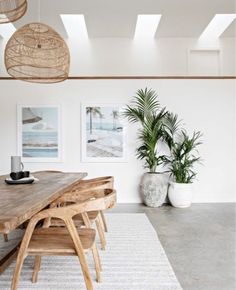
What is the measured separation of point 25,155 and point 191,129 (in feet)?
10.2

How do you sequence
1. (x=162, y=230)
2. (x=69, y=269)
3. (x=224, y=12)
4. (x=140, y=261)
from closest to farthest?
(x=69, y=269), (x=140, y=261), (x=162, y=230), (x=224, y=12)

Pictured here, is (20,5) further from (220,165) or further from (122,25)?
(220,165)

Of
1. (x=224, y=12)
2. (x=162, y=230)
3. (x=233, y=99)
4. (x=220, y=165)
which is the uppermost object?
(x=224, y=12)

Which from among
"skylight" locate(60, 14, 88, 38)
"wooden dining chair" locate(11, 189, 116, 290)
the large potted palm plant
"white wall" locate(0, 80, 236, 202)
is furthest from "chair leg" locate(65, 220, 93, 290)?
"skylight" locate(60, 14, 88, 38)

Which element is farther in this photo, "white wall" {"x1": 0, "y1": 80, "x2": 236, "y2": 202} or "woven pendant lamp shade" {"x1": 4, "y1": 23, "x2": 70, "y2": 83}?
"white wall" {"x1": 0, "y1": 80, "x2": 236, "y2": 202}

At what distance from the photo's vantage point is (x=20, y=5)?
1989 millimetres

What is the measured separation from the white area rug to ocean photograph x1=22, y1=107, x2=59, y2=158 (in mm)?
2546

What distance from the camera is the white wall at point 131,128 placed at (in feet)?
16.1

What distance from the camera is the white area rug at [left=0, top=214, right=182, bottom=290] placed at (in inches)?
75.0

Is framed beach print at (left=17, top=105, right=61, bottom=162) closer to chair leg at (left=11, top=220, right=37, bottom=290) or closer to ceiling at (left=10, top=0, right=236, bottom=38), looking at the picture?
ceiling at (left=10, top=0, right=236, bottom=38)

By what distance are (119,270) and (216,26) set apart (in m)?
5.69

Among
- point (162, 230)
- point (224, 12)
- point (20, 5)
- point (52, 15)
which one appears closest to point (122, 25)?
point (52, 15)

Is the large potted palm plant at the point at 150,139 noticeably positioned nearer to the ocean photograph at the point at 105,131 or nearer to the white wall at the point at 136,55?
the ocean photograph at the point at 105,131

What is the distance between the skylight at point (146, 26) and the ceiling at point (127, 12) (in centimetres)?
23
